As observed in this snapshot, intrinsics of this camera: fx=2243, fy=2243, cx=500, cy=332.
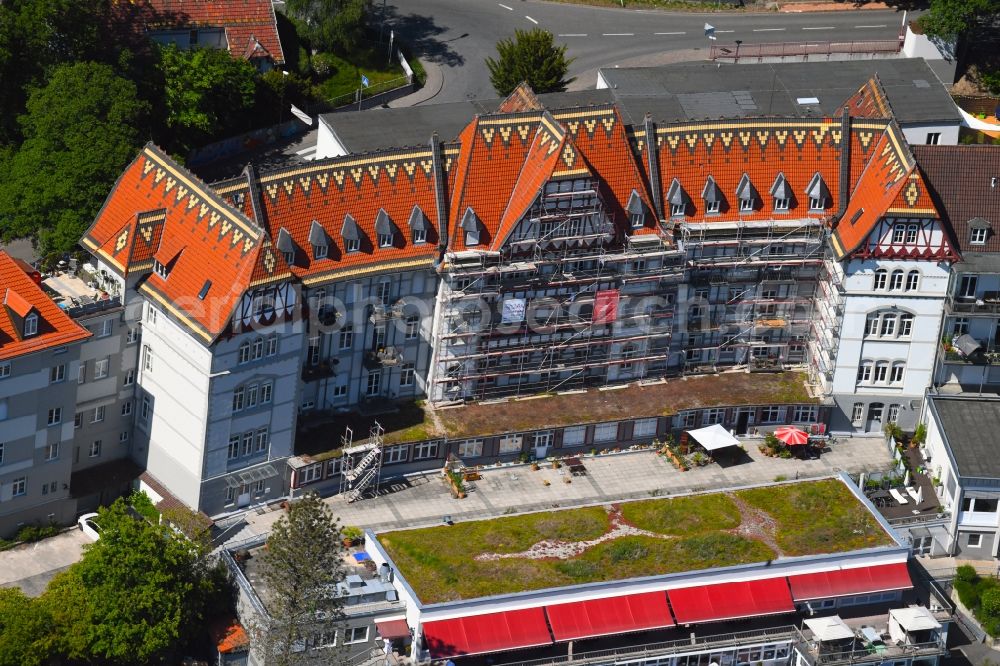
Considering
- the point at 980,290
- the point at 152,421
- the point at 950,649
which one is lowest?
the point at 950,649

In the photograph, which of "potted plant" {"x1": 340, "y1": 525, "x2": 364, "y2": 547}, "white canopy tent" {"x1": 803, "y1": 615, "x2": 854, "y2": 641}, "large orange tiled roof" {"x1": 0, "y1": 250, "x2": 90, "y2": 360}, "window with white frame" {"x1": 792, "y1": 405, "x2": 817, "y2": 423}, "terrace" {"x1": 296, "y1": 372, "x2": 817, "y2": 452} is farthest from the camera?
"window with white frame" {"x1": 792, "y1": 405, "x2": 817, "y2": 423}

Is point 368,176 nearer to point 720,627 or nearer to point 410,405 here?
point 410,405

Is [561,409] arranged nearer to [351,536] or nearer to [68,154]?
[351,536]

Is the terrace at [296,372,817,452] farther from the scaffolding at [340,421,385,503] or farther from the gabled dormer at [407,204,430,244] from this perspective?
the gabled dormer at [407,204,430,244]

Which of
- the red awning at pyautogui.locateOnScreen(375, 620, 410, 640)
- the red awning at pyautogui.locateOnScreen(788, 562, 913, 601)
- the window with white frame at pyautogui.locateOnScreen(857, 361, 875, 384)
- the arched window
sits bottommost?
the red awning at pyautogui.locateOnScreen(375, 620, 410, 640)

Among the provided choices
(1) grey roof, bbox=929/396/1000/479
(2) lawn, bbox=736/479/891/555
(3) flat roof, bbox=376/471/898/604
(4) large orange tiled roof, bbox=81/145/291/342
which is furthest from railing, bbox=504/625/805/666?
(4) large orange tiled roof, bbox=81/145/291/342

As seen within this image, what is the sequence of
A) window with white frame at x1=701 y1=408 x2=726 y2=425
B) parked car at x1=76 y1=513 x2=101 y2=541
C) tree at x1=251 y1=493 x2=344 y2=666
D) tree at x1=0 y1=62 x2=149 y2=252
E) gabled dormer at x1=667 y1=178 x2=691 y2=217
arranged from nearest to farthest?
tree at x1=251 y1=493 x2=344 y2=666, parked car at x1=76 y1=513 x2=101 y2=541, tree at x1=0 y1=62 x2=149 y2=252, gabled dormer at x1=667 y1=178 x2=691 y2=217, window with white frame at x1=701 y1=408 x2=726 y2=425

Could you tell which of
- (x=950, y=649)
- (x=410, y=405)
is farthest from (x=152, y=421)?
(x=950, y=649)
